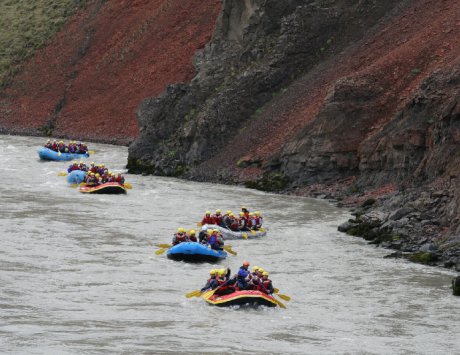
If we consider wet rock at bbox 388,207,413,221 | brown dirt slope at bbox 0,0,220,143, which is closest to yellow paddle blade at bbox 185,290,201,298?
wet rock at bbox 388,207,413,221

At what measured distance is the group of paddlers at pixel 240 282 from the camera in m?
30.4

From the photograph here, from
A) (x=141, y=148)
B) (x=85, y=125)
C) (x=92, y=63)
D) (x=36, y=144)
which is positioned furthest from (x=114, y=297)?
(x=92, y=63)

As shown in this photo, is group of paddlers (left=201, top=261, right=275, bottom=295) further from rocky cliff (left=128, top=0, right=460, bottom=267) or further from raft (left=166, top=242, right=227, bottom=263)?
rocky cliff (left=128, top=0, right=460, bottom=267)

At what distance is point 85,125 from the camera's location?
8600cm

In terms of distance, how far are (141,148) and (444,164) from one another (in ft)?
84.9

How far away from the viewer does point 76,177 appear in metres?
56.0

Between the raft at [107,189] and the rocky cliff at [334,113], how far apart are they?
23.9ft

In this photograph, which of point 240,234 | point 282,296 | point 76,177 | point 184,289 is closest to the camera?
point 282,296

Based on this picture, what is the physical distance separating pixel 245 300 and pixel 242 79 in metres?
36.5

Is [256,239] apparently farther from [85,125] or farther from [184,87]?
[85,125]

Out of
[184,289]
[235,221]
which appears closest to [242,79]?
[235,221]

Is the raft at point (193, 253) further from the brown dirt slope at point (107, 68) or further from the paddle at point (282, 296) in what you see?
the brown dirt slope at point (107, 68)

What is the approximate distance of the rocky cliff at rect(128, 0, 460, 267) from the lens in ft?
144

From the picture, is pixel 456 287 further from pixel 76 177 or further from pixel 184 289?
pixel 76 177
